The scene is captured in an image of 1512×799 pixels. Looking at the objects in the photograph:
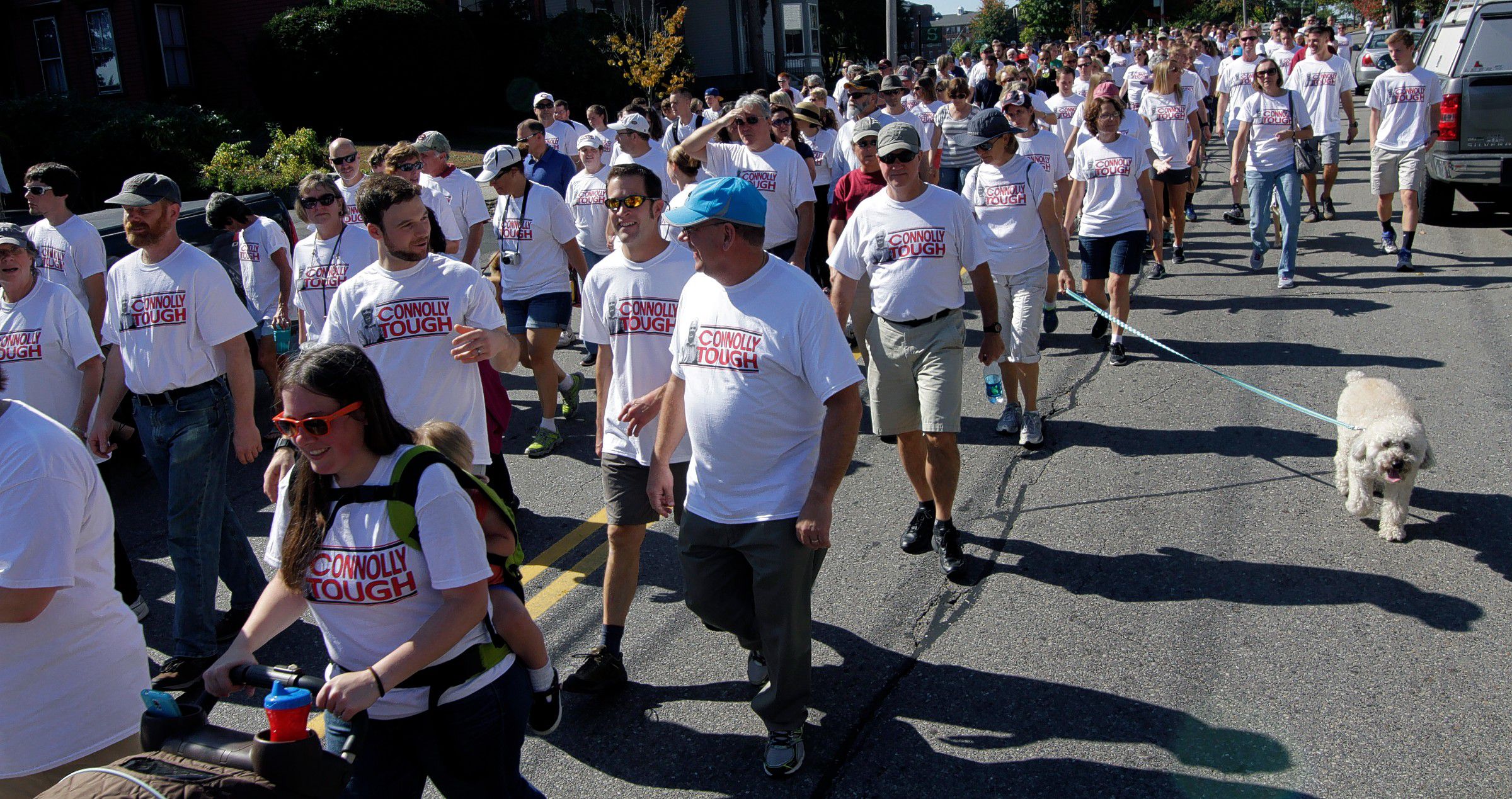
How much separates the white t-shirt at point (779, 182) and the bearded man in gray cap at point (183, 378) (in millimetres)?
4088

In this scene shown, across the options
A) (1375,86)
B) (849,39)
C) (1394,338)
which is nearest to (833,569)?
(1394,338)

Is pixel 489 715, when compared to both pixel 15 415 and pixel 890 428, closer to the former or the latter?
pixel 15 415

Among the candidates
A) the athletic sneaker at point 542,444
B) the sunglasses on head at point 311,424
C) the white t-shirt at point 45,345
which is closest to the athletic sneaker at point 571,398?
the athletic sneaker at point 542,444

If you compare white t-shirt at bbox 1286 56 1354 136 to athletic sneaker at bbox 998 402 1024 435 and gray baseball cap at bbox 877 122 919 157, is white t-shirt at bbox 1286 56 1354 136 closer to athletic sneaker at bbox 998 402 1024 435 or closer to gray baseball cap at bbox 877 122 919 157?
athletic sneaker at bbox 998 402 1024 435

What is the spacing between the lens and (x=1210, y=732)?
387 cm

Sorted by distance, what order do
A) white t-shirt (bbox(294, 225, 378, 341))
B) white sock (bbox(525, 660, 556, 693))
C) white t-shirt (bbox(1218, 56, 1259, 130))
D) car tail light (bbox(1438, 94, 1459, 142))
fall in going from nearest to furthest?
1. white sock (bbox(525, 660, 556, 693))
2. white t-shirt (bbox(294, 225, 378, 341))
3. car tail light (bbox(1438, 94, 1459, 142))
4. white t-shirt (bbox(1218, 56, 1259, 130))

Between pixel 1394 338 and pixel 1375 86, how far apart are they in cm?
374

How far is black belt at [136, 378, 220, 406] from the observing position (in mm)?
4820

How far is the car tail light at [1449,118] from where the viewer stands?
11305 millimetres

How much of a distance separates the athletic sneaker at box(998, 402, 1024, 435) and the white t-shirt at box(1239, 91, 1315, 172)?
16.1 feet

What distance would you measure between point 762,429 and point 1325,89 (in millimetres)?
11602

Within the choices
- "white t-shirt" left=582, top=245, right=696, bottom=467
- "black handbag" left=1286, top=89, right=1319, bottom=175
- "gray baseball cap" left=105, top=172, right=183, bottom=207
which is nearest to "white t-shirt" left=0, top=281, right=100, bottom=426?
"gray baseball cap" left=105, top=172, right=183, bottom=207

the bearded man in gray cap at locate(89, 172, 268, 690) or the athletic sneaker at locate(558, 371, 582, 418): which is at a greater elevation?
the bearded man in gray cap at locate(89, 172, 268, 690)

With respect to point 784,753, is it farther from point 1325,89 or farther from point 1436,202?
point 1436,202
